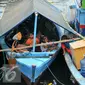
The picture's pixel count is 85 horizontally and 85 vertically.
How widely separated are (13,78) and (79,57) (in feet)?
4.02

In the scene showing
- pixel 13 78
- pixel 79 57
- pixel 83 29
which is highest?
pixel 83 29

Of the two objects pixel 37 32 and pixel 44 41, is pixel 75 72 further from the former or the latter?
pixel 37 32

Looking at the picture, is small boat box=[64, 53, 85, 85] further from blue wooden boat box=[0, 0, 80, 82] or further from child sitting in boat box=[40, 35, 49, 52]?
child sitting in boat box=[40, 35, 49, 52]

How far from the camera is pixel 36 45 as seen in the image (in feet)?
16.1

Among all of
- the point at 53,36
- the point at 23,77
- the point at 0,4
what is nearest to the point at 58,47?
the point at 53,36

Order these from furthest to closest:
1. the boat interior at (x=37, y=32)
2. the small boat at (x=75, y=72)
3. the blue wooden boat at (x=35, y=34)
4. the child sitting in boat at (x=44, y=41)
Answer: the boat interior at (x=37, y=32), the child sitting in boat at (x=44, y=41), the blue wooden boat at (x=35, y=34), the small boat at (x=75, y=72)

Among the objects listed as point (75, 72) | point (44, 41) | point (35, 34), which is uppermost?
point (35, 34)

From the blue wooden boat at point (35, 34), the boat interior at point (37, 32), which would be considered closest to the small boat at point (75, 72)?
the blue wooden boat at point (35, 34)

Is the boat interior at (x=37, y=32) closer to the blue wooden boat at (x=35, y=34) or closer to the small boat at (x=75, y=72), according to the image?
the blue wooden boat at (x=35, y=34)

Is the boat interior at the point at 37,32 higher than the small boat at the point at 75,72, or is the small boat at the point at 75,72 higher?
the boat interior at the point at 37,32

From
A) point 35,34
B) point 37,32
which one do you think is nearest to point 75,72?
point 35,34

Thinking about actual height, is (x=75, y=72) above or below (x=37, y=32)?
below

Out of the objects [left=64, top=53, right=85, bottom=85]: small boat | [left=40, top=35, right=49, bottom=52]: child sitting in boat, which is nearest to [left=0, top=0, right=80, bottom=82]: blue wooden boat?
[left=40, top=35, right=49, bottom=52]: child sitting in boat

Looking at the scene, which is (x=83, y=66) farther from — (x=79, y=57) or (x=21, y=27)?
(x=21, y=27)
